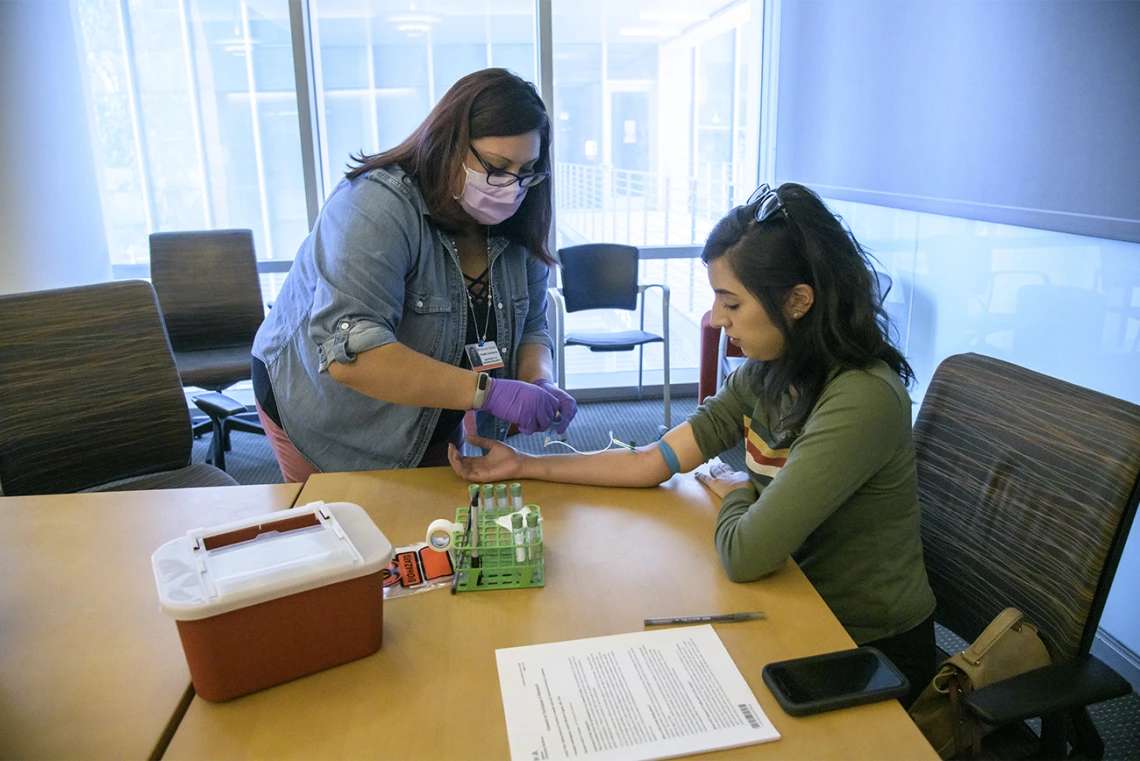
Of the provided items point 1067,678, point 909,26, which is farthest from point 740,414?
point 909,26

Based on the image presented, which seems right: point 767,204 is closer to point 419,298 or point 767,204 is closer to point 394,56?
point 419,298

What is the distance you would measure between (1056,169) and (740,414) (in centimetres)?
140

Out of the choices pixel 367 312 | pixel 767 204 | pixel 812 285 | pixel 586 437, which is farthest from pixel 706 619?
pixel 586 437

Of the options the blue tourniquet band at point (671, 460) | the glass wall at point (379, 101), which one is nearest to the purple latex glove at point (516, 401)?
the blue tourniquet band at point (671, 460)

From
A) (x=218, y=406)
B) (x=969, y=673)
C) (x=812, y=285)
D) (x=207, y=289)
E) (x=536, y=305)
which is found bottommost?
(x=218, y=406)

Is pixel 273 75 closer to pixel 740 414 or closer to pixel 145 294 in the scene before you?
pixel 145 294

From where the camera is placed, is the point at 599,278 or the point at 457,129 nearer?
the point at 457,129

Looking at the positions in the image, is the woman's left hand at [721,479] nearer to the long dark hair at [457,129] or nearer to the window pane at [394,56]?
the long dark hair at [457,129]

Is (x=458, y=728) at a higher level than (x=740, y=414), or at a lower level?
lower

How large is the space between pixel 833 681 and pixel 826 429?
0.37 metres

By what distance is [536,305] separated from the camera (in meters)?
1.82

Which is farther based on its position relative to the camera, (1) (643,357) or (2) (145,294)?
(1) (643,357)

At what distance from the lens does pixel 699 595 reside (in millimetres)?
1087

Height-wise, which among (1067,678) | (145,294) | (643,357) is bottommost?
(643,357)
